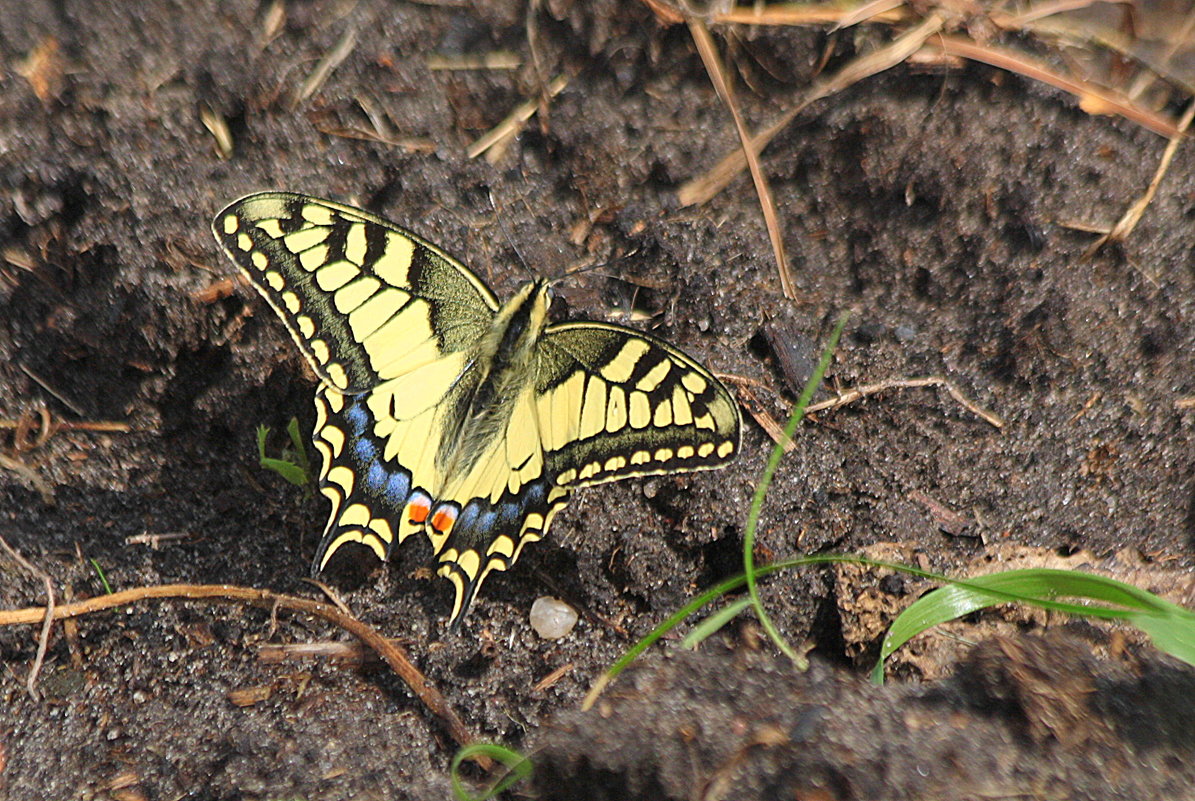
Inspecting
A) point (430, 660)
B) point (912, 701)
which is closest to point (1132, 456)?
point (912, 701)

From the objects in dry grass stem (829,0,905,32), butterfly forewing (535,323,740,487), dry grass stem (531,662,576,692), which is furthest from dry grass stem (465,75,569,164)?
dry grass stem (531,662,576,692)

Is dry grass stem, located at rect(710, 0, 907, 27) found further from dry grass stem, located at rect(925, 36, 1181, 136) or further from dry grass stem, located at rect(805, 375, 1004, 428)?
dry grass stem, located at rect(805, 375, 1004, 428)

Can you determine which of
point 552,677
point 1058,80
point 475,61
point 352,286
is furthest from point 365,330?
point 1058,80

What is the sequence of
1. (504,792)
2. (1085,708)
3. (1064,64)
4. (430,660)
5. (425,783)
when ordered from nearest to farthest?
1. (1085,708)
2. (504,792)
3. (425,783)
4. (430,660)
5. (1064,64)

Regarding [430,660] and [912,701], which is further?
[430,660]

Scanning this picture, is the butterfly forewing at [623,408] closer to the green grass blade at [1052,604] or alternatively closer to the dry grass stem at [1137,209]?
the green grass blade at [1052,604]

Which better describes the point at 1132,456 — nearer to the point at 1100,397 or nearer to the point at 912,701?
the point at 1100,397
